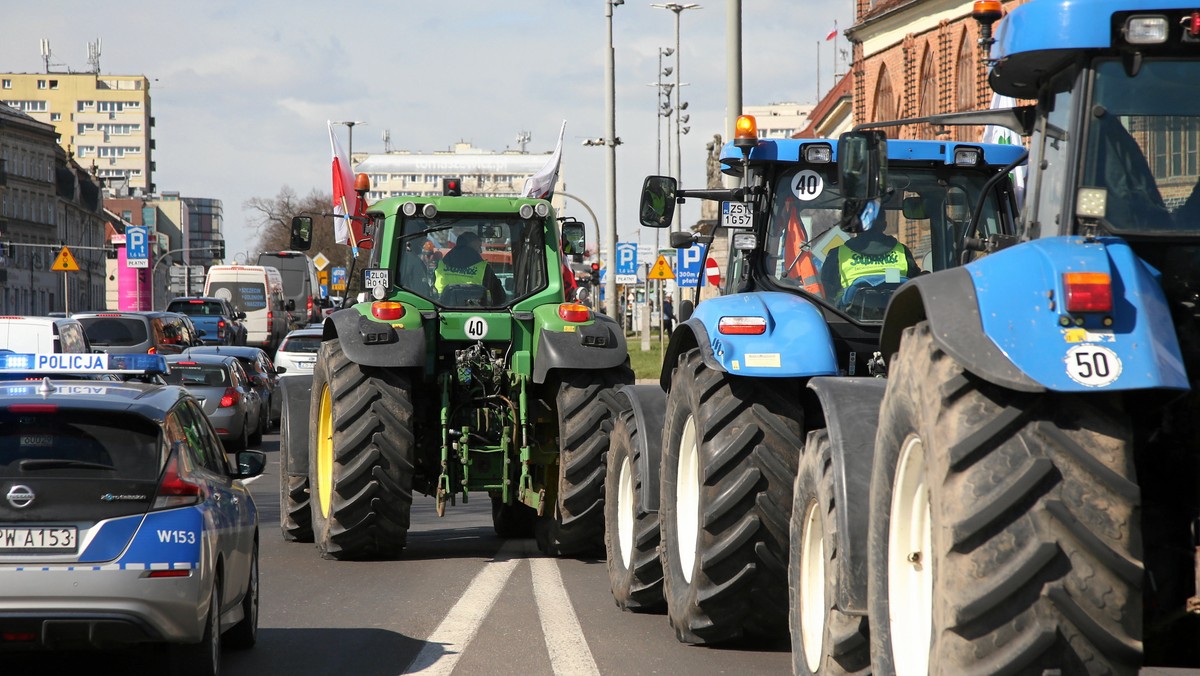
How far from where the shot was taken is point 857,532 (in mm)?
6098

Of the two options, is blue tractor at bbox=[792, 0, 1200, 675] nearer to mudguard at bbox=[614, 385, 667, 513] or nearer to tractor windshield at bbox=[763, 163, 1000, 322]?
tractor windshield at bbox=[763, 163, 1000, 322]

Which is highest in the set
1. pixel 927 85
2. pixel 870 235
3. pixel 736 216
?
pixel 927 85

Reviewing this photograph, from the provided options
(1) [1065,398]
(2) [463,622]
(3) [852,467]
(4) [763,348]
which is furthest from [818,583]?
(2) [463,622]

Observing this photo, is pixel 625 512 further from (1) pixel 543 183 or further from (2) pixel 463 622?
(1) pixel 543 183

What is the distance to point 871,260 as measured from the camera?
8.71 meters

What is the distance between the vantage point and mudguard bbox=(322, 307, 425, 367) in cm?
1208

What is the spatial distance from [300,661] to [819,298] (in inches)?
125

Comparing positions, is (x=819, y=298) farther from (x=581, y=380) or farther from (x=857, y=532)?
(x=581, y=380)

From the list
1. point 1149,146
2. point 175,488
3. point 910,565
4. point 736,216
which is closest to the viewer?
point 1149,146

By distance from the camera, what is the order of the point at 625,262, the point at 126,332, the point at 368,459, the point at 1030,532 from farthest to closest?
1. the point at 625,262
2. the point at 126,332
3. the point at 368,459
4. the point at 1030,532

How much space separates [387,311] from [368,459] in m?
1.14

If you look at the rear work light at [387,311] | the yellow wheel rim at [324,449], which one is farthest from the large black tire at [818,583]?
the yellow wheel rim at [324,449]

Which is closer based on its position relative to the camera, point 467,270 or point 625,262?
point 467,270

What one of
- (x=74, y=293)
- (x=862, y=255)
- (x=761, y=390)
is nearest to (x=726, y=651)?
(x=761, y=390)
